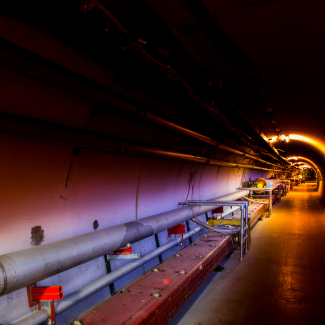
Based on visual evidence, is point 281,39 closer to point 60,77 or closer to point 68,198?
point 60,77

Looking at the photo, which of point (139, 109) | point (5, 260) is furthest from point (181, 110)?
point (5, 260)

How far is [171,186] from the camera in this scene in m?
6.16

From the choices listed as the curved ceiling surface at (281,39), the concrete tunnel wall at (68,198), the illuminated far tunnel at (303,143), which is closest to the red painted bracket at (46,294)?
the concrete tunnel wall at (68,198)

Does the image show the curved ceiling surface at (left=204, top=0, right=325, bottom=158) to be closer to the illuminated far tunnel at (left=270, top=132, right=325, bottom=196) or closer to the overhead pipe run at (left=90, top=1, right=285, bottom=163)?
the overhead pipe run at (left=90, top=1, right=285, bottom=163)

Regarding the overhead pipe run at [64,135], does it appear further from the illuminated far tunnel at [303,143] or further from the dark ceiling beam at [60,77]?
the illuminated far tunnel at [303,143]

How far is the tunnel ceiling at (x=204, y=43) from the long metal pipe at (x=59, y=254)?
5.63 ft

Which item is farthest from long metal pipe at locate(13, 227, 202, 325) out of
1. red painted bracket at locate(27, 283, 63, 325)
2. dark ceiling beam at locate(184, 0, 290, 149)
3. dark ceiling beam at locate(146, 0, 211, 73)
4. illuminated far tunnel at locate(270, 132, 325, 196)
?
illuminated far tunnel at locate(270, 132, 325, 196)

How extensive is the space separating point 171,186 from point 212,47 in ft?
10.2

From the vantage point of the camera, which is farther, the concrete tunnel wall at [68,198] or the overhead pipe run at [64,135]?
the concrete tunnel wall at [68,198]

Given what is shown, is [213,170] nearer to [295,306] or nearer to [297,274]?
[297,274]

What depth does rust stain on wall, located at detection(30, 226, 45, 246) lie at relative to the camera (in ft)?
9.74

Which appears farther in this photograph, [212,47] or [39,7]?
[212,47]

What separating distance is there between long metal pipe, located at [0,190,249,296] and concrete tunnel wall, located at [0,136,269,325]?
1.80 feet

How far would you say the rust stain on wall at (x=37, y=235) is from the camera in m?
2.97
